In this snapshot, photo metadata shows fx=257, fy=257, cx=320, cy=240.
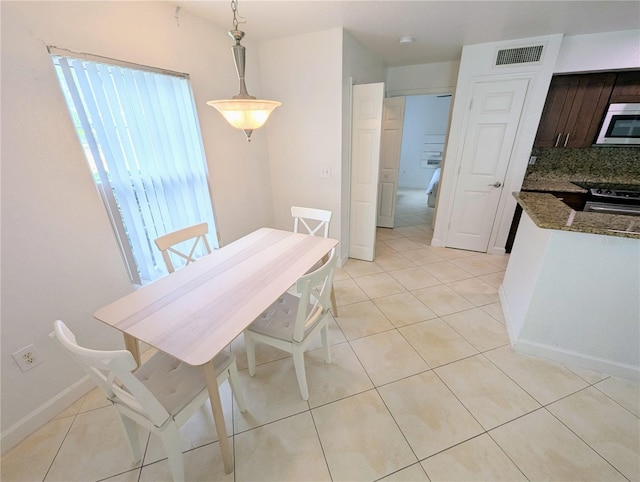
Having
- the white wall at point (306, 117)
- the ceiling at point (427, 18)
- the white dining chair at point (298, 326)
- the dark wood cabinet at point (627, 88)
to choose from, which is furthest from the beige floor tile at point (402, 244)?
the dark wood cabinet at point (627, 88)

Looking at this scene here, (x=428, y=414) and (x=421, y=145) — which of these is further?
(x=421, y=145)

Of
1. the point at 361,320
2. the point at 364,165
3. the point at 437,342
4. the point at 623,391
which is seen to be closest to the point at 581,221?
the point at 623,391

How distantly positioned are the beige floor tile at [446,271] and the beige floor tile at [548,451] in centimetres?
148

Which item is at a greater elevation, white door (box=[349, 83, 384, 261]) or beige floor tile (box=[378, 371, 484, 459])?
white door (box=[349, 83, 384, 261])

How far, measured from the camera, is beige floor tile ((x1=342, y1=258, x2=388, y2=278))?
296cm

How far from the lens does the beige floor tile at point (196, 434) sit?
1.31 m

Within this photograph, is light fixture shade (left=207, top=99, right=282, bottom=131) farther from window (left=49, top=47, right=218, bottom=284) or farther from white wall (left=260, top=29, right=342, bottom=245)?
white wall (left=260, top=29, right=342, bottom=245)

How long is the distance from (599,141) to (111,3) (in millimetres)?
4403

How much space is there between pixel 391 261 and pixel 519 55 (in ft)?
8.15

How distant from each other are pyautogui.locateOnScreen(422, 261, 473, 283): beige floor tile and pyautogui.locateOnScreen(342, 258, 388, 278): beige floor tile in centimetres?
58

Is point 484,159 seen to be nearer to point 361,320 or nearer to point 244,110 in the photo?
point 361,320

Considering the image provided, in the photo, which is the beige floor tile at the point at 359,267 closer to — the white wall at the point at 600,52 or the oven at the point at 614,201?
the oven at the point at 614,201

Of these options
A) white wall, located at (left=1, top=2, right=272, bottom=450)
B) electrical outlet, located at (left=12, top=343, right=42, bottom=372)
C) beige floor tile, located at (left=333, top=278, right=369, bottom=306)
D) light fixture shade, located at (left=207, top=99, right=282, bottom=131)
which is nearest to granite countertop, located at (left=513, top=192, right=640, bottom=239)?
beige floor tile, located at (left=333, top=278, right=369, bottom=306)

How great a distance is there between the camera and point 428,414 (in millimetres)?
1464
